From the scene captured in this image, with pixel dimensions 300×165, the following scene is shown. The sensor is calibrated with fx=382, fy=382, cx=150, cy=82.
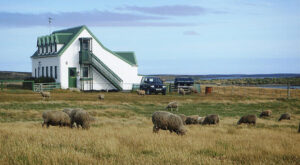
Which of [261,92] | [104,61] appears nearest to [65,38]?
[104,61]

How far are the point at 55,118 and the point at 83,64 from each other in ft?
122

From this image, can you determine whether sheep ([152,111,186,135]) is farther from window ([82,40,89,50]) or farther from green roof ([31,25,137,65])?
window ([82,40,89,50])

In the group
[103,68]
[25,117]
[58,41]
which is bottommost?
[25,117]

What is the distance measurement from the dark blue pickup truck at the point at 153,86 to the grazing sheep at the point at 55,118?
31080 mm

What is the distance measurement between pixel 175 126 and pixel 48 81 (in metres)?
40.3

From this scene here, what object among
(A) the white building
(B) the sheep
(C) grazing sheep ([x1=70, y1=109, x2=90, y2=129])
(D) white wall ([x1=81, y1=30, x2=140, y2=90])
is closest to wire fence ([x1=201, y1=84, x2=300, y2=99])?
(D) white wall ([x1=81, y1=30, x2=140, y2=90])

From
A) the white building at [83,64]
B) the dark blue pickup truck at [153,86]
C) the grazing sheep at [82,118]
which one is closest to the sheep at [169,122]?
the grazing sheep at [82,118]

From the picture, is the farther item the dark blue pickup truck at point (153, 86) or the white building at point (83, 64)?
the white building at point (83, 64)

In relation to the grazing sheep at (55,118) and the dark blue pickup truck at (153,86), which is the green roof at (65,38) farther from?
the grazing sheep at (55,118)

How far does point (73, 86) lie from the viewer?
175ft

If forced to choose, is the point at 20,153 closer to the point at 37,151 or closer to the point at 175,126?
the point at 37,151

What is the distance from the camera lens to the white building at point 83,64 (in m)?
52.8

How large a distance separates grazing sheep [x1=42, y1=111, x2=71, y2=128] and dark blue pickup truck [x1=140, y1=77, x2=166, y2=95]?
1224 inches

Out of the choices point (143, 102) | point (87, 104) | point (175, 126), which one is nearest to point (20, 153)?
point (175, 126)
